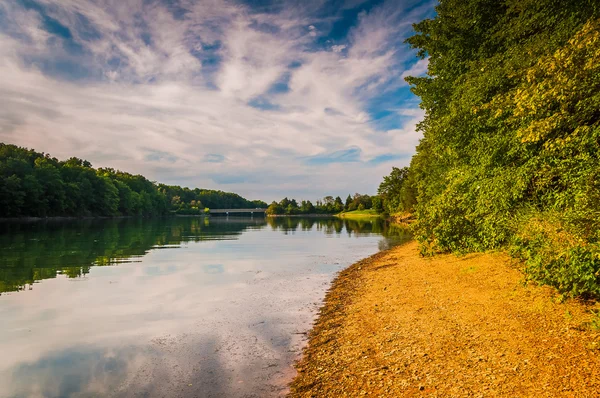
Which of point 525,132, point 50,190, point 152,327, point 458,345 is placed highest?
point 50,190

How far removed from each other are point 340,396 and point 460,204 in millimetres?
12162

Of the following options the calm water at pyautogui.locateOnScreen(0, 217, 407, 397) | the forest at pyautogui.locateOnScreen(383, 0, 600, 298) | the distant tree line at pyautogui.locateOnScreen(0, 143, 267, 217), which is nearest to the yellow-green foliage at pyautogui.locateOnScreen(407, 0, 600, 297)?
the forest at pyautogui.locateOnScreen(383, 0, 600, 298)

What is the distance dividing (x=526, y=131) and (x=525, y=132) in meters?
0.09

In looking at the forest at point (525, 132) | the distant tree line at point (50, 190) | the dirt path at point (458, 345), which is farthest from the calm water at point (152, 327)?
the distant tree line at point (50, 190)

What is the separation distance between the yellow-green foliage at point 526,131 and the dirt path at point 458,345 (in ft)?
4.50

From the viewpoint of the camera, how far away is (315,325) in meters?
13.5

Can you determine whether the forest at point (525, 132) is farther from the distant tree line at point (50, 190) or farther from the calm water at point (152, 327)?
the distant tree line at point (50, 190)

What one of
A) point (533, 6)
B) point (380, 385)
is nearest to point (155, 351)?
point (380, 385)

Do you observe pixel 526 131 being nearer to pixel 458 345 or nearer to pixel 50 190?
pixel 458 345

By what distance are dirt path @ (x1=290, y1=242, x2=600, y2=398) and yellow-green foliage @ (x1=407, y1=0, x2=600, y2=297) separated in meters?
1.37

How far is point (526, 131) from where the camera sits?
10133 mm

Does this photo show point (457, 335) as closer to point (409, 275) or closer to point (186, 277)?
point (409, 275)

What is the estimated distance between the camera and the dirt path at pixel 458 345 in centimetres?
736

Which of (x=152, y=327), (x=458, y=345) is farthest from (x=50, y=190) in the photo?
(x=458, y=345)
